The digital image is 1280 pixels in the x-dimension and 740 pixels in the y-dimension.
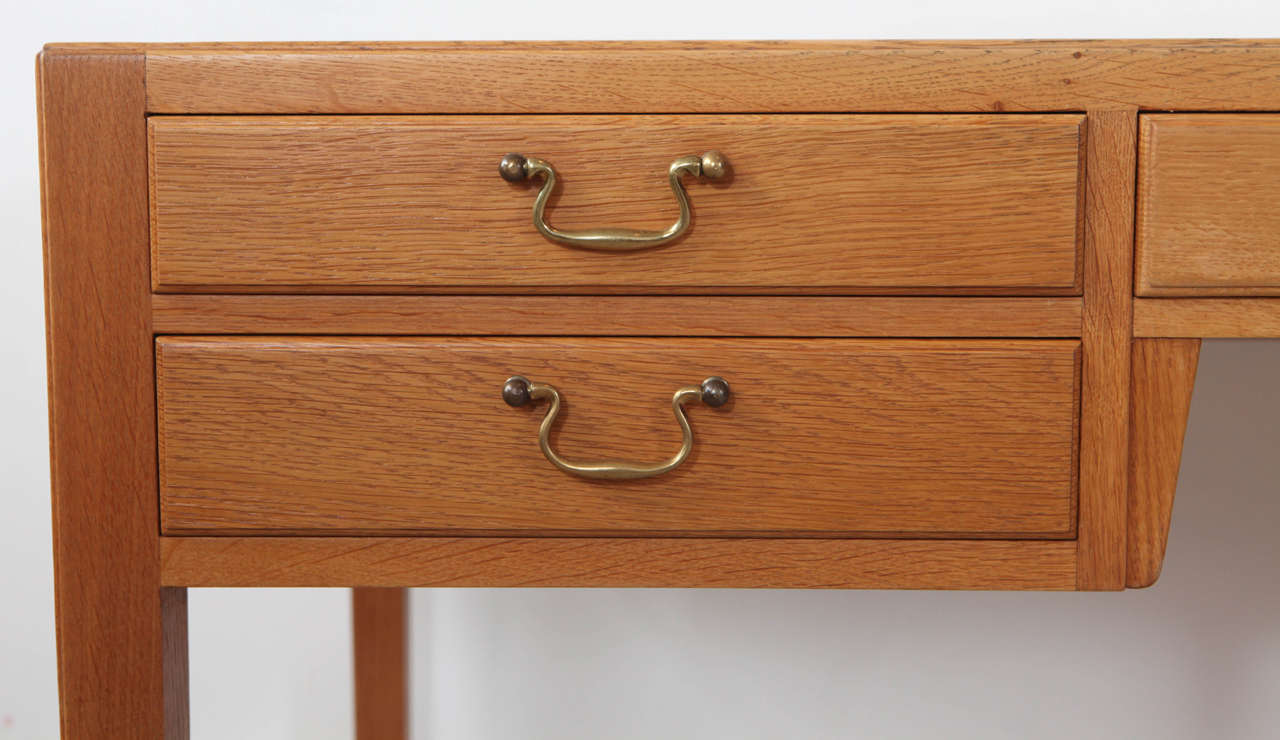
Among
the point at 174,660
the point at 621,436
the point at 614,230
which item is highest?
the point at 614,230

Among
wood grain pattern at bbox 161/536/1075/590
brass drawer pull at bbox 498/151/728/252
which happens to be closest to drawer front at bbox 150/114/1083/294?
brass drawer pull at bbox 498/151/728/252

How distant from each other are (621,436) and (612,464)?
16 mm

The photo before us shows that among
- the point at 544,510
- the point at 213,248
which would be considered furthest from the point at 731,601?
the point at 213,248

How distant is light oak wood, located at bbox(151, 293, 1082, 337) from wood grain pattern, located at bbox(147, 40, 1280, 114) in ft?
0.33

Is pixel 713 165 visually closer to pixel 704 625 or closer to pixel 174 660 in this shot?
pixel 174 660

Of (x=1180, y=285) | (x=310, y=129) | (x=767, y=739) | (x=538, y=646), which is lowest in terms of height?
(x=767, y=739)

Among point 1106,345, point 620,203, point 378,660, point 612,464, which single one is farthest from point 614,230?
point 378,660

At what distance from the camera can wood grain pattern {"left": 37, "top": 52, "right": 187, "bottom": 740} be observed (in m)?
0.59

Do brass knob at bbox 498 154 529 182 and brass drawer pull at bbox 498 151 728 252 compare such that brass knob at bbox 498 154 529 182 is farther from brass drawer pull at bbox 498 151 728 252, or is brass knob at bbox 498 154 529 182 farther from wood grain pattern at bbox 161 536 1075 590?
wood grain pattern at bbox 161 536 1075 590

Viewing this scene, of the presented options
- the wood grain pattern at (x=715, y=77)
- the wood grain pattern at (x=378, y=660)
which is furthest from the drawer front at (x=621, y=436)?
the wood grain pattern at (x=378, y=660)

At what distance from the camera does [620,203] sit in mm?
596

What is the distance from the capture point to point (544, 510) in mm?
611

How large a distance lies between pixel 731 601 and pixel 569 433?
600 millimetres

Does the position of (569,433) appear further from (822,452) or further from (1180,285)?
(1180,285)
